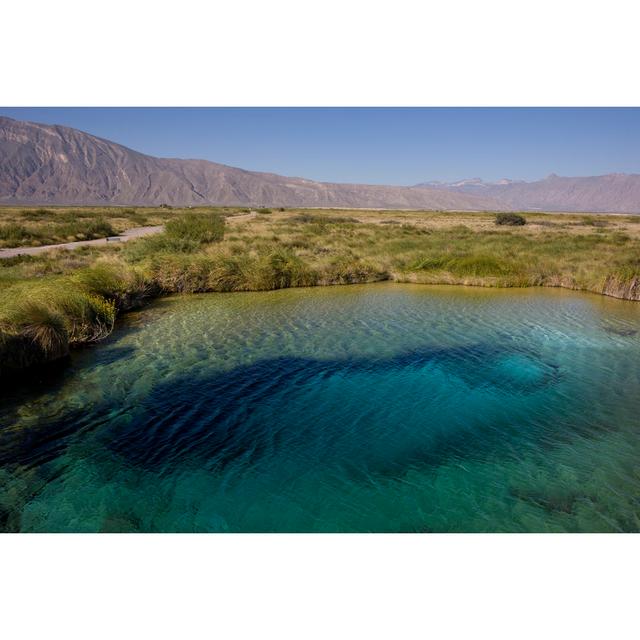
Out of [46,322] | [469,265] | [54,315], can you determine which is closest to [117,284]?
[54,315]

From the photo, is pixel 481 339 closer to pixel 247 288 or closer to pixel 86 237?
pixel 247 288

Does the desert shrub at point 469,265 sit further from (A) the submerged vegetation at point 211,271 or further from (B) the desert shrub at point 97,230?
(B) the desert shrub at point 97,230

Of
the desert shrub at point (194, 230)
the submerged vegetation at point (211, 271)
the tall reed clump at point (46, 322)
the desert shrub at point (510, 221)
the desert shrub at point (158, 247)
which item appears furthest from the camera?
the desert shrub at point (510, 221)

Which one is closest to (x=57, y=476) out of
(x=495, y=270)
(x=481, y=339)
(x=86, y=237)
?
(x=481, y=339)

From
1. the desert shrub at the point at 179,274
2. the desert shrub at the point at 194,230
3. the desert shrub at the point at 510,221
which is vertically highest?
the desert shrub at the point at 510,221

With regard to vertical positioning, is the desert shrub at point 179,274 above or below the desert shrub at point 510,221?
below

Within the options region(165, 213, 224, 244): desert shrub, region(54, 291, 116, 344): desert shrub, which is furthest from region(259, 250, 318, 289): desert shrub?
region(54, 291, 116, 344): desert shrub

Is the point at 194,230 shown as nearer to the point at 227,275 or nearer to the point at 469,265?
the point at 227,275

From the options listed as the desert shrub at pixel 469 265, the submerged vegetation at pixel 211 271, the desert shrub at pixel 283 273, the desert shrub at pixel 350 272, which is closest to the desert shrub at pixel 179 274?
the submerged vegetation at pixel 211 271
